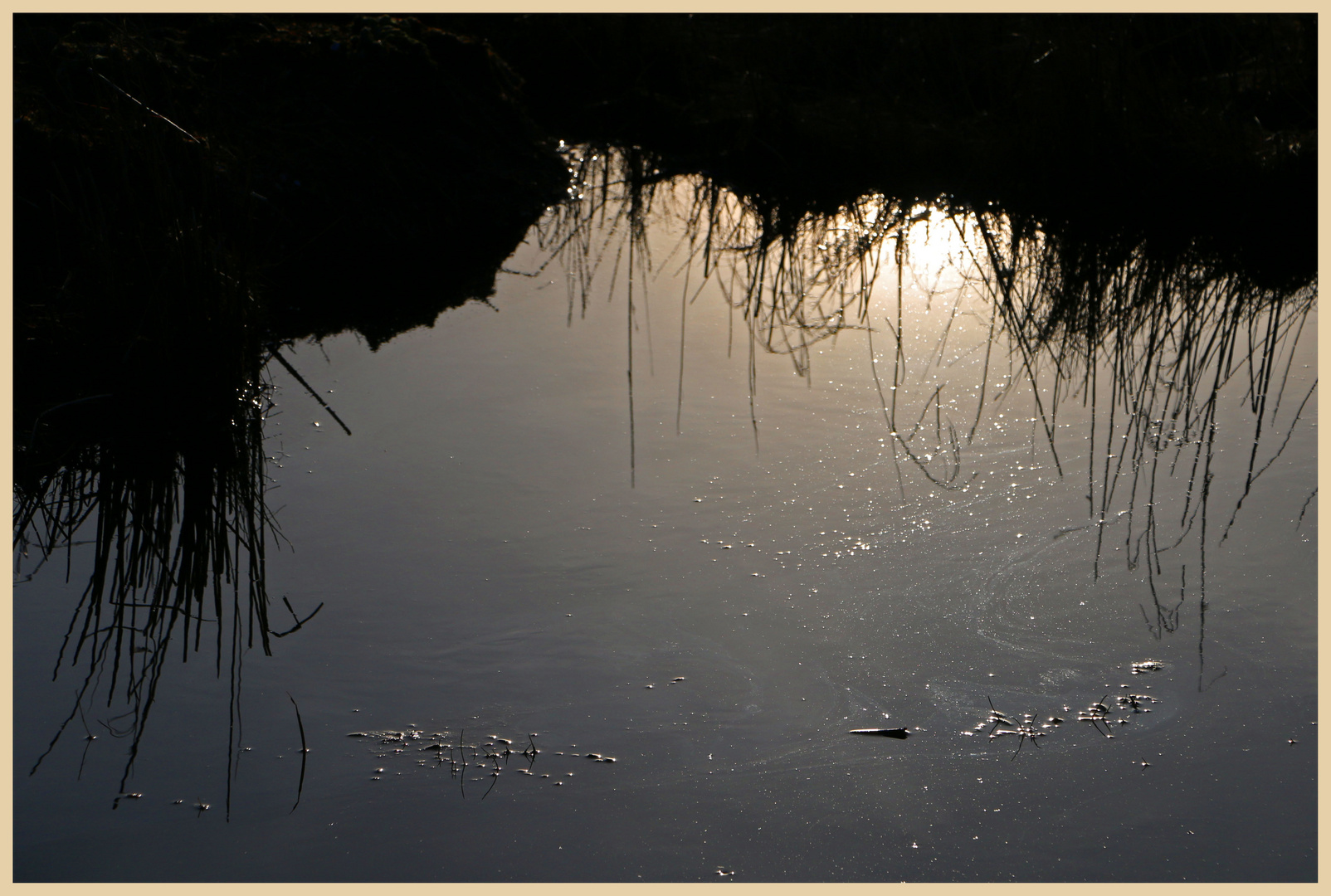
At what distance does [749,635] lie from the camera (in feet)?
5.78

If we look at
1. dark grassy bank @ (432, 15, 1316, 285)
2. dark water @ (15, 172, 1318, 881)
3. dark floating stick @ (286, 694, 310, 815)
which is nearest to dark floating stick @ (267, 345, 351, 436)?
dark water @ (15, 172, 1318, 881)

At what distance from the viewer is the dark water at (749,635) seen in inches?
54.1

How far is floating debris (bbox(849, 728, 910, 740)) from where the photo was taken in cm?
155

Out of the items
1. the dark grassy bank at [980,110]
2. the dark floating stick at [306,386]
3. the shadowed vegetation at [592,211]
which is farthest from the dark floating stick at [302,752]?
the dark grassy bank at [980,110]

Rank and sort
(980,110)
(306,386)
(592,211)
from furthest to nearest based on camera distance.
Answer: (980,110), (592,211), (306,386)

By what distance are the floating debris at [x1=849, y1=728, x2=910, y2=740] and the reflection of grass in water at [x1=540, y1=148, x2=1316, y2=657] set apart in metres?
0.47

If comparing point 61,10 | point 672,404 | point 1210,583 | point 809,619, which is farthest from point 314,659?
point 61,10

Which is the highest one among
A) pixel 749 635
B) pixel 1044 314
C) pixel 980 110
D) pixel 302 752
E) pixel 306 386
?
pixel 980 110

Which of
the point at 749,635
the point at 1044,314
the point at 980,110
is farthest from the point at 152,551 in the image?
the point at 980,110

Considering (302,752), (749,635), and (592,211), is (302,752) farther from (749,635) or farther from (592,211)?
(592,211)

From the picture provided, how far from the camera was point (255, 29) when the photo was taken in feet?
14.6

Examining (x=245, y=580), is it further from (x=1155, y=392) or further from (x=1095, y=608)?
(x=1155, y=392)

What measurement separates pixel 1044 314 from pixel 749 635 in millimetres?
1606

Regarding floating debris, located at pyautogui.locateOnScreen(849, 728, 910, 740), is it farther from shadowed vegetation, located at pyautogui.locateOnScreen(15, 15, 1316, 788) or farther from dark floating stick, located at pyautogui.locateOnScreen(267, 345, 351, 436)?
dark floating stick, located at pyautogui.locateOnScreen(267, 345, 351, 436)
